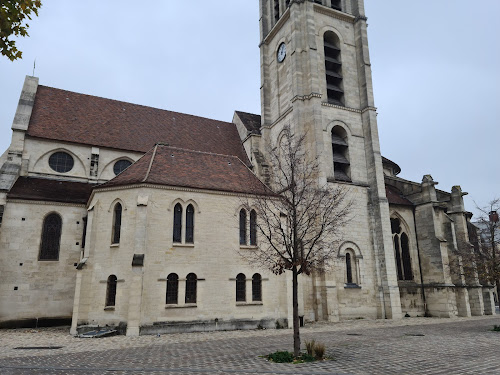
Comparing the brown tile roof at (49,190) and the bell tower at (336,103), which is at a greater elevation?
the bell tower at (336,103)

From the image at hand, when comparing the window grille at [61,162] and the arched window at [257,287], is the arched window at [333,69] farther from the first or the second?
the window grille at [61,162]

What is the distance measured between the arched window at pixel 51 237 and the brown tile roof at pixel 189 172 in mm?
5591

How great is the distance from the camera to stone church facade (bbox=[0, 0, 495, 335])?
738 inches

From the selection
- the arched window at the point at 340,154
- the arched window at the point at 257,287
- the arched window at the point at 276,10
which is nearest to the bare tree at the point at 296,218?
the arched window at the point at 257,287

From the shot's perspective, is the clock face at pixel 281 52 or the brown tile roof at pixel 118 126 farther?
the clock face at pixel 281 52

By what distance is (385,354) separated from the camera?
36.8 feet

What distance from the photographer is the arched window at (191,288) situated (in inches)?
744

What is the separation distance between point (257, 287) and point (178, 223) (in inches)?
226

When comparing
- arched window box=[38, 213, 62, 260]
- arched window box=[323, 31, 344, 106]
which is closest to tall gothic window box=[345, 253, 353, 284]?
arched window box=[323, 31, 344, 106]

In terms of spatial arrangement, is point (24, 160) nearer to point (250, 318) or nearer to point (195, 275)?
point (195, 275)

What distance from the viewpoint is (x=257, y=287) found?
20734 mm

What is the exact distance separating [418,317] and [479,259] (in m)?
7.96

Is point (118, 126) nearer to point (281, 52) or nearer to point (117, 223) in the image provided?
point (117, 223)

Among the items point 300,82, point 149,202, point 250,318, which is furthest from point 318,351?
point 300,82
